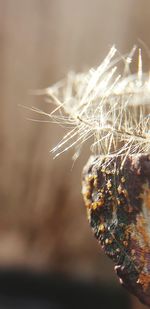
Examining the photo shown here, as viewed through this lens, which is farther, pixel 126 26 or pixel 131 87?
pixel 126 26

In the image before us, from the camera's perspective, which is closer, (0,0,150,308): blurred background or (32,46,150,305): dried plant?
(32,46,150,305): dried plant

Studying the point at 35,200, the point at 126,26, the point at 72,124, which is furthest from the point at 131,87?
the point at 35,200

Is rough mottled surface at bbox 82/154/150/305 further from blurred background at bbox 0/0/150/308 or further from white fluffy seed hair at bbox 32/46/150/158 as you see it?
blurred background at bbox 0/0/150/308

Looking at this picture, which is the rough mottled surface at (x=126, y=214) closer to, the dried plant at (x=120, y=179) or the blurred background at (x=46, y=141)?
the dried plant at (x=120, y=179)

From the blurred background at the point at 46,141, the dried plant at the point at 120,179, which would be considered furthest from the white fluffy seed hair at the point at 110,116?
the blurred background at the point at 46,141

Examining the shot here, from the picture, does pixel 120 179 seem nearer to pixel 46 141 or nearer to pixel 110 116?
pixel 110 116

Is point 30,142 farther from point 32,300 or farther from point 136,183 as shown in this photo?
point 136,183

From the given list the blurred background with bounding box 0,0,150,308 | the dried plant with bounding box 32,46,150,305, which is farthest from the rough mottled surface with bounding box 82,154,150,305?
the blurred background with bounding box 0,0,150,308
